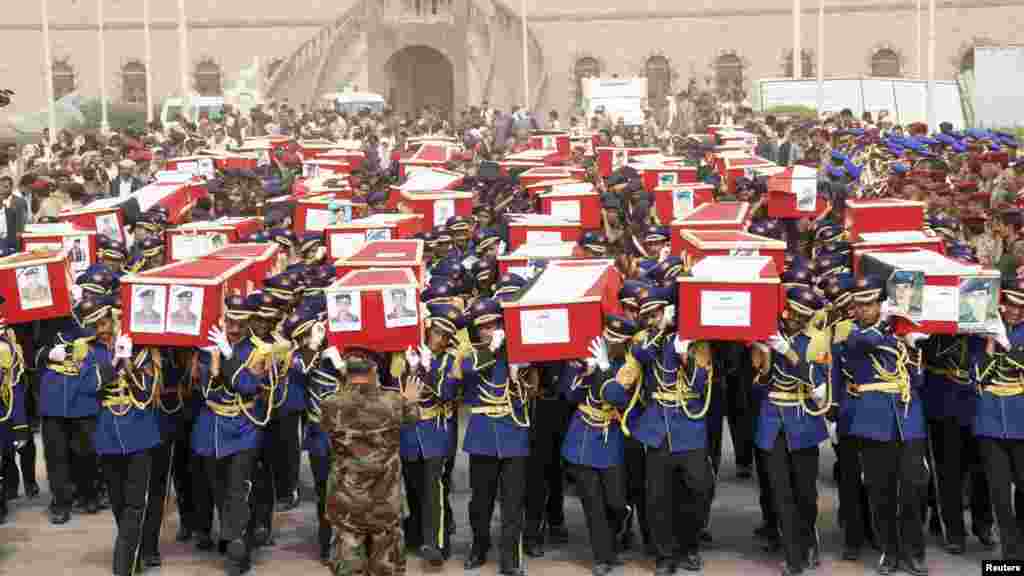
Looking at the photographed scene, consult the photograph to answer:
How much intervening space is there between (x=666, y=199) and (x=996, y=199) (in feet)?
10.9

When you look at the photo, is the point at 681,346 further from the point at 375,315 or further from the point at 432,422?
the point at 375,315

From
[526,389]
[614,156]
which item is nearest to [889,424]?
[526,389]

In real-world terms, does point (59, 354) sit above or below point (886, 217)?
below

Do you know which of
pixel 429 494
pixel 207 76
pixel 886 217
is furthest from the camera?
pixel 207 76

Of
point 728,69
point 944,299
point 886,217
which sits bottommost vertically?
point 944,299

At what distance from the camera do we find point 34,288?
531 inches

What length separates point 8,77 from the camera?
57844 millimetres

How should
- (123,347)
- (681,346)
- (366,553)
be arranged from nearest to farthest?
(366,553) < (681,346) < (123,347)

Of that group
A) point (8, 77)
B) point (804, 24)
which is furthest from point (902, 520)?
point (8, 77)

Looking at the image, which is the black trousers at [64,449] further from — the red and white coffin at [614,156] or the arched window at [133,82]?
the arched window at [133,82]

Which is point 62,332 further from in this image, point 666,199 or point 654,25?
point 654,25

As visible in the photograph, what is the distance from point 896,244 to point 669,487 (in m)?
2.92

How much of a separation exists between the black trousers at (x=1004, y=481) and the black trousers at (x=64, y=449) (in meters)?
6.48

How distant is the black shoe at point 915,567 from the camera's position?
37.0 ft
